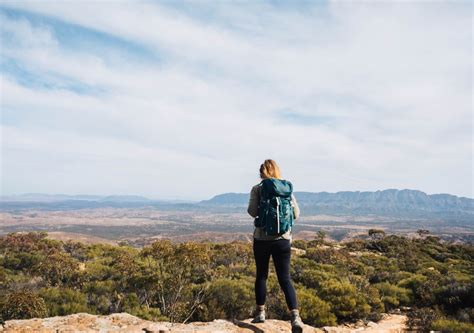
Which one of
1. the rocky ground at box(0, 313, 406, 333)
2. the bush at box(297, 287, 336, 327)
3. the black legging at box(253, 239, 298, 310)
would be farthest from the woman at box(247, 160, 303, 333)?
the bush at box(297, 287, 336, 327)

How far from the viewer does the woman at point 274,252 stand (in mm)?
4977

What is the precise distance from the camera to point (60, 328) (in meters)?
4.83

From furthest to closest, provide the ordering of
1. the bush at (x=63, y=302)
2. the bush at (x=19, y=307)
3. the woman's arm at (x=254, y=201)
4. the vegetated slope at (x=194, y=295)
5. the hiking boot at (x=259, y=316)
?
the vegetated slope at (x=194, y=295) < the bush at (x=63, y=302) < the bush at (x=19, y=307) < the hiking boot at (x=259, y=316) < the woman's arm at (x=254, y=201)

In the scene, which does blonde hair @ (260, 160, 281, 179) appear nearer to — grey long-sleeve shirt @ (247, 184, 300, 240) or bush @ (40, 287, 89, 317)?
grey long-sleeve shirt @ (247, 184, 300, 240)

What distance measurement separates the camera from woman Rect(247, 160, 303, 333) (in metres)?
4.98

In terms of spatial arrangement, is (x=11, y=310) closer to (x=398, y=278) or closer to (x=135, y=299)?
(x=135, y=299)

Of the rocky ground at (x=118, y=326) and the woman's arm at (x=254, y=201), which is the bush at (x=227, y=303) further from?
the woman's arm at (x=254, y=201)

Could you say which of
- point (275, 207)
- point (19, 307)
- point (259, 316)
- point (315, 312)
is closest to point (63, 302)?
point (19, 307)

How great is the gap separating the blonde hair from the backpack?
17cm

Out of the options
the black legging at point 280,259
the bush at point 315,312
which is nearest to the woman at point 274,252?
the black legging at point 280,259

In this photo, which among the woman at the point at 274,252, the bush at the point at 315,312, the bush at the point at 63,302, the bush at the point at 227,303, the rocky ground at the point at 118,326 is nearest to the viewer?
the rocky ground at the point at 118,326

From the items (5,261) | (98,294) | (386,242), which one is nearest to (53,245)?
(5,261)

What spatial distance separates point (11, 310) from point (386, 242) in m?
30.4

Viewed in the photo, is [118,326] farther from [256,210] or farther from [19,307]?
[256,210]
